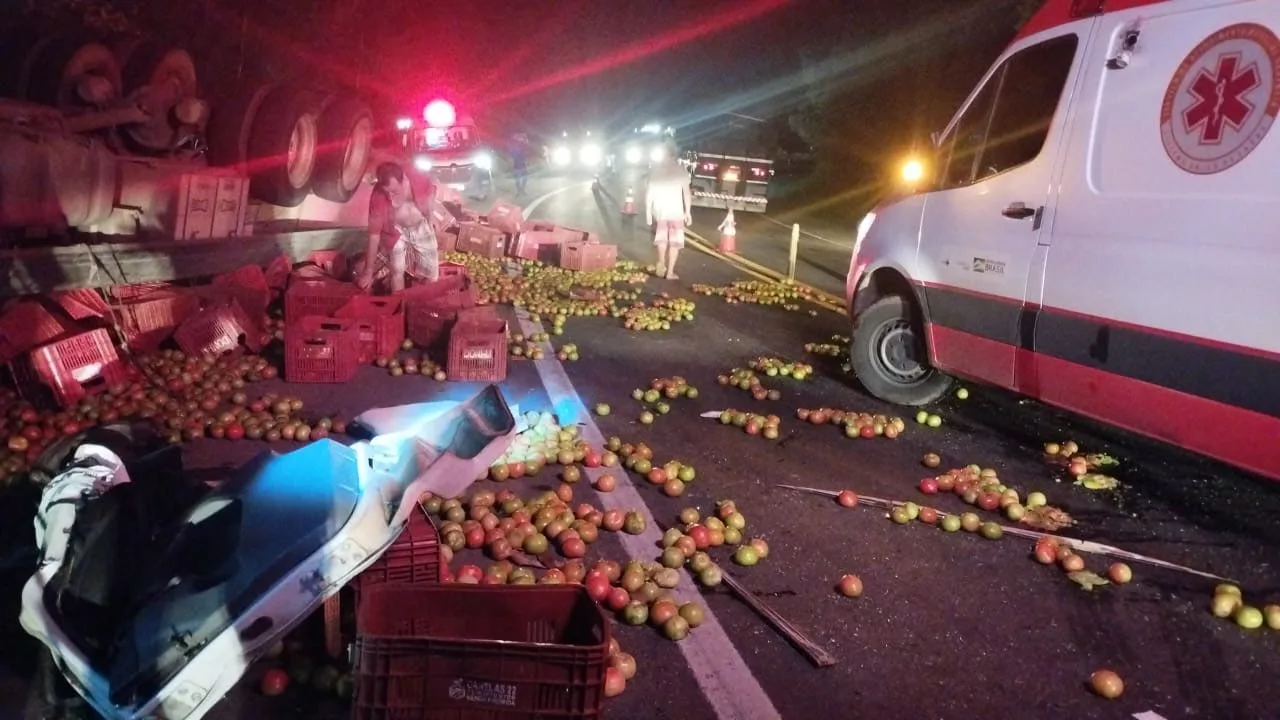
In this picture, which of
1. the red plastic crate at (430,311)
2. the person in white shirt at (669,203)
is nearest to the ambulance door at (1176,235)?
the red plastic crate at (430,311)

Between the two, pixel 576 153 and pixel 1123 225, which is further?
pixel 576 153

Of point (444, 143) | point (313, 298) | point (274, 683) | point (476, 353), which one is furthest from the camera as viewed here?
point (444, 143)

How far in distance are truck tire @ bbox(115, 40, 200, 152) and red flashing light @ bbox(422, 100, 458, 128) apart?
10953 mm

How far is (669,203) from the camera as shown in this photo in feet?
43.9

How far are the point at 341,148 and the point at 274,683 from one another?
38.9 feet

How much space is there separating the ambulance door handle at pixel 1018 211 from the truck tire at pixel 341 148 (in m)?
11.0

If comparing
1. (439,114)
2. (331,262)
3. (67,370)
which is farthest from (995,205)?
(439,114)

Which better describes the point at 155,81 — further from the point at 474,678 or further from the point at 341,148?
the point at 474,678

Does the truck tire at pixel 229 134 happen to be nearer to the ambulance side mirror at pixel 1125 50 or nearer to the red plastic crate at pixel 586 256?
the red plastic crate at pixel 586 256

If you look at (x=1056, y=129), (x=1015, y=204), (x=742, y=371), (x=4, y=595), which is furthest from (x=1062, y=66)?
(x=4, y=595)

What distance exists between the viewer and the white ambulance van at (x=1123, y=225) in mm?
4402

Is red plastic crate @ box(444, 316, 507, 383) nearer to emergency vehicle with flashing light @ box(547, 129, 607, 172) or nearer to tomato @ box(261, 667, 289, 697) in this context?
tomato @ box(261, 667, 289, 697)

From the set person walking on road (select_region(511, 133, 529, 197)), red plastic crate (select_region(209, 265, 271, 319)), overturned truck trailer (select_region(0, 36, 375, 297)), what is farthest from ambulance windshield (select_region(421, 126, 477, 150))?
red plastic crate (select_region(209, 265, 271, 319))

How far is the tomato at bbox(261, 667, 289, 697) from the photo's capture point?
3309 mm
